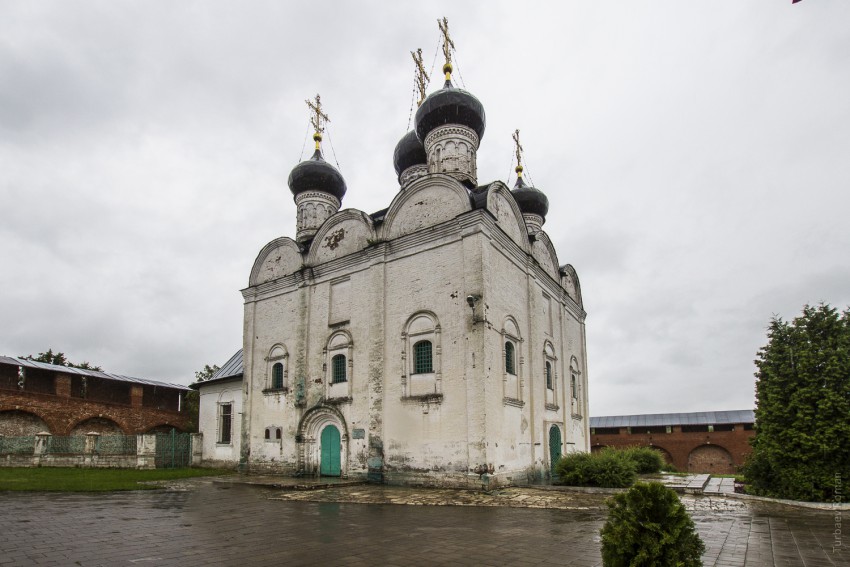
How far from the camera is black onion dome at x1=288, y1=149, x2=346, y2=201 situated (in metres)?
22.1

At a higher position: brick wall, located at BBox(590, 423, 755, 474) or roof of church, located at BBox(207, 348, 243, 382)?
roof of church, located at BBox(207, 348, 243, 382)

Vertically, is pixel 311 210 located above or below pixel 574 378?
above

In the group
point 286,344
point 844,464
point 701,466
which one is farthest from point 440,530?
point 701,466

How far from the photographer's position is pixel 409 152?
21906mm

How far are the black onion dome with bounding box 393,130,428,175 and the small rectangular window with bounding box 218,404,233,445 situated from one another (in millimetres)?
11846

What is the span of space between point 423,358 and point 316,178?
1034 centimetres

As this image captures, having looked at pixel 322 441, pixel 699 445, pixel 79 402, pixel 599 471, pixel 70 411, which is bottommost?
pixel 699 445

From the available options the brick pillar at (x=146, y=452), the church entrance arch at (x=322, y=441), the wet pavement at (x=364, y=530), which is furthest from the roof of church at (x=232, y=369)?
the wet pavement at (x=364, y=530)

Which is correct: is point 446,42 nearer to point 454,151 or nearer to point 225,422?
point 454,151

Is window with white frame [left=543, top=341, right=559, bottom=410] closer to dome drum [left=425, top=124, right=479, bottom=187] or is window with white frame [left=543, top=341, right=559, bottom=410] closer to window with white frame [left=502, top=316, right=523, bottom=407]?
window with white frame [left=502, top=316, right=523, bottom=407]

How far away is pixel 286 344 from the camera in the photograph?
19.0 metres

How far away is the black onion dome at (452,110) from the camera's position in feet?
58.8

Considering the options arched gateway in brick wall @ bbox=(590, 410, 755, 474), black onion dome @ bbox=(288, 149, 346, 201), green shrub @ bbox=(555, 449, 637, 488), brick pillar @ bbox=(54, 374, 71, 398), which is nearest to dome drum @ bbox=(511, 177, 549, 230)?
black onion dome @ bbox=(288, 149, 346, 201)

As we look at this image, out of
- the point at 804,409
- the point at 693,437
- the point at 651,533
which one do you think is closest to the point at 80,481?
the point at 651,533
